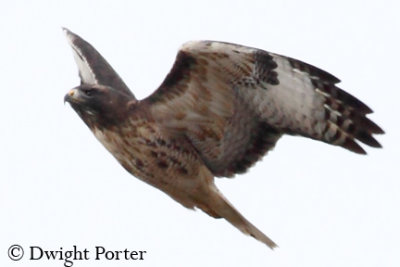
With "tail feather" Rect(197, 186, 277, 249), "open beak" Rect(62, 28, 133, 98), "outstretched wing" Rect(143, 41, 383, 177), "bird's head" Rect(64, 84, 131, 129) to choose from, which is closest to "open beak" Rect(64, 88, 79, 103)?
"bird's head" Rect(64, 84, 131, 129)

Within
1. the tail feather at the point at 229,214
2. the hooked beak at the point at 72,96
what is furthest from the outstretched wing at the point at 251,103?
the hooked beak at the point at 72,96

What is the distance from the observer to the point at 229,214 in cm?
1020

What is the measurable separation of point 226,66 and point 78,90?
1345mm

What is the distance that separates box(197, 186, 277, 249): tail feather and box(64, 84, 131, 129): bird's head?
1.10m

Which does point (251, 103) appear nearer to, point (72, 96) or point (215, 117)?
point (215, 117)

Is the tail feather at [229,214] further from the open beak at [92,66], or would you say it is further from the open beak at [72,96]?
the open beak at [92,66]

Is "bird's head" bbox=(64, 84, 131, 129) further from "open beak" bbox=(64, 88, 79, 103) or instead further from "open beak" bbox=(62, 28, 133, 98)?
"open beak" bbox=(62, 28, 133, 98)

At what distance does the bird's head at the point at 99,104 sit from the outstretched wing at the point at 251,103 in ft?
0.88

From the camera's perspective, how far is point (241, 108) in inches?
387

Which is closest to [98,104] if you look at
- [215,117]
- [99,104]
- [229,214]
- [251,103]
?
[99,104]

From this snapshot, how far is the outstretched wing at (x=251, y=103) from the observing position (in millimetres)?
9500

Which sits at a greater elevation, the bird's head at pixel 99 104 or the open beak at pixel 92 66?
the open beak at pixel 92 66

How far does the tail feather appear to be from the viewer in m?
10.1

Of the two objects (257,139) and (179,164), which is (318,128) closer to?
(257,139)
